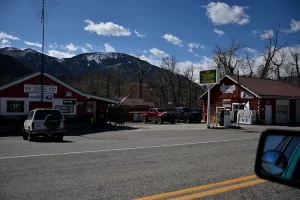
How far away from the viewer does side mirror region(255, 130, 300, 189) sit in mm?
2604

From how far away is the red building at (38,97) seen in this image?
3020 cm

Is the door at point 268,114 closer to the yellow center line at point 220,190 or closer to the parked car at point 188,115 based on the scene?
the parked car at point 188,115

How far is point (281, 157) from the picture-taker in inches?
106

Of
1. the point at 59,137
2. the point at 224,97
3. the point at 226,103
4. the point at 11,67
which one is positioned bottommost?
the point at 59,137

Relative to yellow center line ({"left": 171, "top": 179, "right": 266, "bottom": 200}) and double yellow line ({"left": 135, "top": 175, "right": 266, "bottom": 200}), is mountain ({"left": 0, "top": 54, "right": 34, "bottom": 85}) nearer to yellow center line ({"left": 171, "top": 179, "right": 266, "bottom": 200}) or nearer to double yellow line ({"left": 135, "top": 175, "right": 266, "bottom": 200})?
double yellow line ({"left": 135, "top": 175, "right": 266, "bottom": 200})

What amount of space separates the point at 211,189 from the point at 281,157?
409 centimetres

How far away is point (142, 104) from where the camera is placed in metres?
59.6

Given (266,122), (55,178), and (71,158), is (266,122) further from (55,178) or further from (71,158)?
(55,178)

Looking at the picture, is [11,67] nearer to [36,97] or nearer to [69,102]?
[69,102]

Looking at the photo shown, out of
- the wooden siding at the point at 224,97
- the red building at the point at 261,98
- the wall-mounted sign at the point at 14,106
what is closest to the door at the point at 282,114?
the red building at the point at 261,98

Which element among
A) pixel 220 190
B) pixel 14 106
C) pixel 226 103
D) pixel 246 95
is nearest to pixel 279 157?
pixel 220 190

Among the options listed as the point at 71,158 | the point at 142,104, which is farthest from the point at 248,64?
the point at 71,158

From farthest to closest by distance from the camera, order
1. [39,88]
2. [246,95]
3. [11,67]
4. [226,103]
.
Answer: [11,67] → [226,103] → [246,95] → [39,88]

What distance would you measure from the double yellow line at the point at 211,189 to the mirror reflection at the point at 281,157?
338cm
